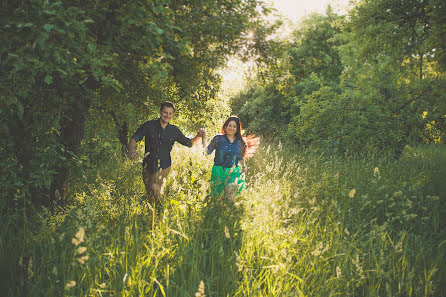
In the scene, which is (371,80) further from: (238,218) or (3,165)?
(3,165)

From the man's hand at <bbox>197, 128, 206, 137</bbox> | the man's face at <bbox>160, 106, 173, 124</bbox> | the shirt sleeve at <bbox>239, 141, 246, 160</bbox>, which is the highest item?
the man's face at <bbox>160, 106, 173, 124</bbox>

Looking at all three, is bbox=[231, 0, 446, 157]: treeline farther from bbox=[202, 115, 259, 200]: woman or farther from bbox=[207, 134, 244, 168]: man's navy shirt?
bbox=[207, 134, 244, 168]: man's navy shirt

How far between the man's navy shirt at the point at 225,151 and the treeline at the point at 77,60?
1028 mm

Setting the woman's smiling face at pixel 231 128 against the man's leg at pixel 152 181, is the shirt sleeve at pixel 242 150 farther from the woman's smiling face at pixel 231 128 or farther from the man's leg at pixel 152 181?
the man's leg at pixel 152 181

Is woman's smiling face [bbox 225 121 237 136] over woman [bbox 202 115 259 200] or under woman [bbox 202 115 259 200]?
over

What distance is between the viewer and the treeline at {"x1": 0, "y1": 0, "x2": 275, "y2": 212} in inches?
96.0

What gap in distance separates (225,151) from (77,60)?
2.81 meters

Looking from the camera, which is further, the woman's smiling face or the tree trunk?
the woman's smiling face

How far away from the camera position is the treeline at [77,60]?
2.44m

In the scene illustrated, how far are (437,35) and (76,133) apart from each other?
7.05 m

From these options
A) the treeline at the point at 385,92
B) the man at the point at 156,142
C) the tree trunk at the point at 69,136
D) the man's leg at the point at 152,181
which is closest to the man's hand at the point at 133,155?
the man at the point at 156,142

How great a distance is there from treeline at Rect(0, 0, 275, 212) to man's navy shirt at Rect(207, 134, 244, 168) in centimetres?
103

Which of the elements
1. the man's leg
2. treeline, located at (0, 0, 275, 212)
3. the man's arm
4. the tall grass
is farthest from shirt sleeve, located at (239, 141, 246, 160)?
the man's arm

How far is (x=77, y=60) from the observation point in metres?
3.26
